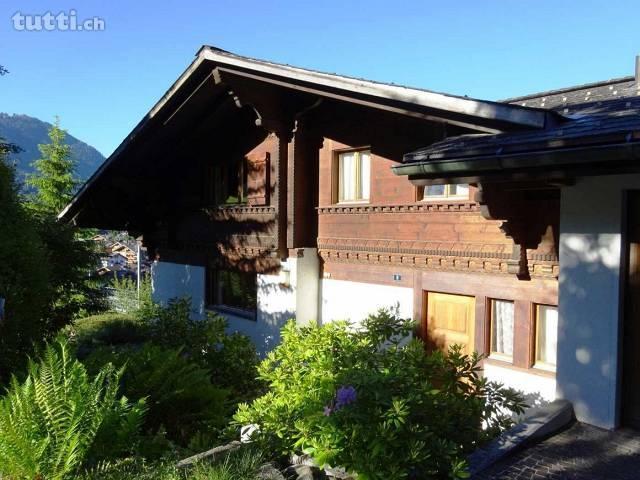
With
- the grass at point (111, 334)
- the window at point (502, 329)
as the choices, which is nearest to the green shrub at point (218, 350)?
the grass at point (111, 334)

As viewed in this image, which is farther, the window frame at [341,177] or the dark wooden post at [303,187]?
the dark wooden post at [303,187]

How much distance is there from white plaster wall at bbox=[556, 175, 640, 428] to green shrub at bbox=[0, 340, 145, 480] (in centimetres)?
444

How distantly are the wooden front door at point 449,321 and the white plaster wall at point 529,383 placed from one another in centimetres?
54

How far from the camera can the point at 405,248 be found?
8344 mm

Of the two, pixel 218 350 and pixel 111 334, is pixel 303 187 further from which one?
pixel 111 334

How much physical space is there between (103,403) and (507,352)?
524cm

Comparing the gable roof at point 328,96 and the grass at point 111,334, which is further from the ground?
the gable roof at point 328,96

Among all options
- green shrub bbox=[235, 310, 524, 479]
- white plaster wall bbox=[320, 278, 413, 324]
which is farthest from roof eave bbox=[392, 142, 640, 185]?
white plaster wall bbox=[320, 278, 413, 324]

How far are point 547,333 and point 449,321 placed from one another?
1.46 metres

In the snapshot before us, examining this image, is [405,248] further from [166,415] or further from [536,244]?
[166,415]

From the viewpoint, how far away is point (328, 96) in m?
7.68

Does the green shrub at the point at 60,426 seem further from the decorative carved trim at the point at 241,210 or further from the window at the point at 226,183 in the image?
the window at the point at 226,183

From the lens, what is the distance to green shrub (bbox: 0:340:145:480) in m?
4.02

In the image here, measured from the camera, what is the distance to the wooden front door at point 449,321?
24.8 ft
